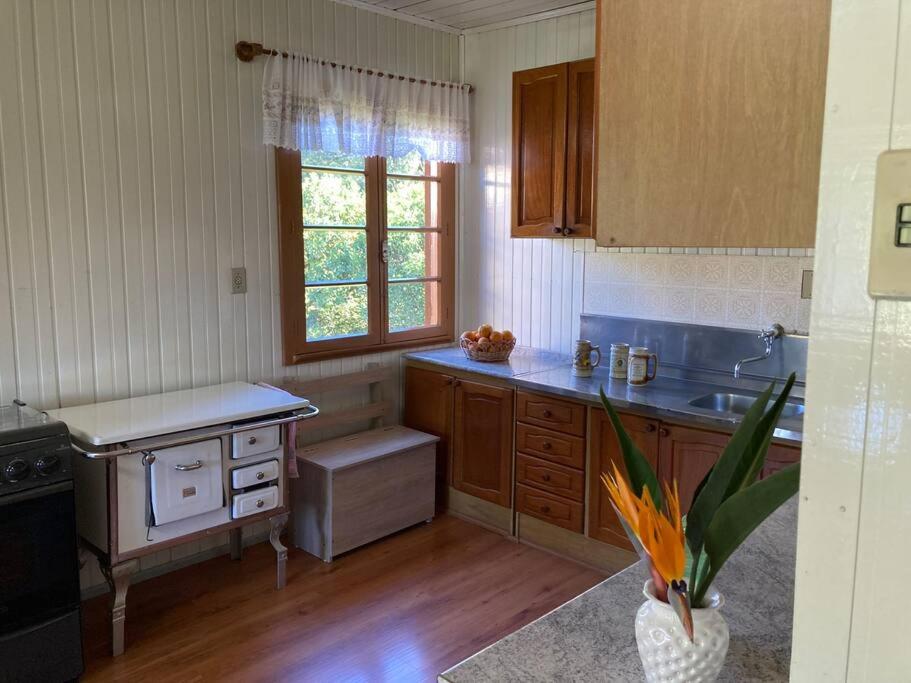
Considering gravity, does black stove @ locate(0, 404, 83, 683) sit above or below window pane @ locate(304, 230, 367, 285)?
below

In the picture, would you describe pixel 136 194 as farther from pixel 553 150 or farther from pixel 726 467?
pixel 726 467

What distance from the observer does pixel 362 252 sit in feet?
12.6

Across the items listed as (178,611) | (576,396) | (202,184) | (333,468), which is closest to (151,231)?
(202,184)


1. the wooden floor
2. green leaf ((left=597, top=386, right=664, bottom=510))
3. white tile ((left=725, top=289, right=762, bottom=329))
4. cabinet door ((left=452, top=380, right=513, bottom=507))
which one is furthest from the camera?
cabinet door ((left=452, top=380, right=513, bottom=507))

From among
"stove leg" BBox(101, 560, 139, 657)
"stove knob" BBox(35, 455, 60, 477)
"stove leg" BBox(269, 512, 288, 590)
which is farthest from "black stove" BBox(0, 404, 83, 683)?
"stove leg" BBox(269, 512, 288, 590)

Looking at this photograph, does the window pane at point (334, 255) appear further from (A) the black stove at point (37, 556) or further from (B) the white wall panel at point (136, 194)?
(A) the black stove at point (37, 556)

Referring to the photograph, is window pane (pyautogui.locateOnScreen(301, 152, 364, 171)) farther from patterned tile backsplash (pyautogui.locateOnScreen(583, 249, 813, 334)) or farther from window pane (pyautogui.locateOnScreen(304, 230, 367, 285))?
patterned tile backsplash (pyautogui.locateOnScreen(583, 249, 813, 334))

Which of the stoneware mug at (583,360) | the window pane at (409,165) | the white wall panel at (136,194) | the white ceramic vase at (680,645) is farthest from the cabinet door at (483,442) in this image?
the white ceramic vase at (680,645)

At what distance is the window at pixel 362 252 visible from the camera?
3.56 m

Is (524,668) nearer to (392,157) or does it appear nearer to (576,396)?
(576,396)

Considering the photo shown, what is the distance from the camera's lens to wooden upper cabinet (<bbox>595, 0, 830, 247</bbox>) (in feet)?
2.61

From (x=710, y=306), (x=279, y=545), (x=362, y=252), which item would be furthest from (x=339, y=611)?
(x=710, y=306)

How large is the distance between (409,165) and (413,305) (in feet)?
2.47

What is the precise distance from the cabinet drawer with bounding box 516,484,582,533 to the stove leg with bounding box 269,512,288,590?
1.09 m
